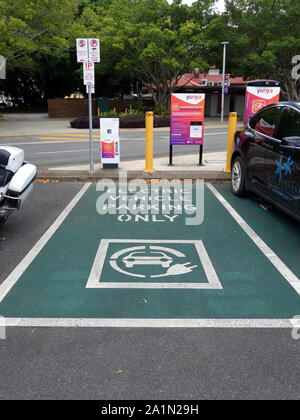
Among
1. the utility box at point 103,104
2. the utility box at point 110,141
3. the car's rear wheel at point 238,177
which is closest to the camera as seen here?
the car's rear wheel at point 238,177

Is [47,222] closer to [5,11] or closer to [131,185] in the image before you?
[131,185]

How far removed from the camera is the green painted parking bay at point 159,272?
3.99 m

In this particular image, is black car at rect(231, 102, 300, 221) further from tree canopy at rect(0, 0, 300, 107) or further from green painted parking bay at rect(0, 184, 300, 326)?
tree canopy at rect(0, 0, 300, 107)

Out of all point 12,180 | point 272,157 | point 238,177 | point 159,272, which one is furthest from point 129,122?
point 159,272

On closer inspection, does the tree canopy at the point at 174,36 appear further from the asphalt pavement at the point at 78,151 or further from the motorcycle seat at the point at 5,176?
the motorcycle seat at the point at 5,176

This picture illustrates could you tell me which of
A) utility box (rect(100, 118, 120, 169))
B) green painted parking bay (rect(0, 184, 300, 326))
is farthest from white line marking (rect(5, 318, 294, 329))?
utility box (rect(100, 118, 120, 169))

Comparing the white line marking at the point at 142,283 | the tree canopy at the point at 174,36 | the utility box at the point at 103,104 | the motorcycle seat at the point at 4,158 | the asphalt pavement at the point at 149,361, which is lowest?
the asphalt pavement at the point at 149,361

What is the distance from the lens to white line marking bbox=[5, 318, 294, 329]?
12.3ft

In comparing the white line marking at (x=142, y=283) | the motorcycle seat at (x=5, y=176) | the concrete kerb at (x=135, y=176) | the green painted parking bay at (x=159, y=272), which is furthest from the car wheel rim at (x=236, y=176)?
the motorcycle seat at (x=5, y=176)

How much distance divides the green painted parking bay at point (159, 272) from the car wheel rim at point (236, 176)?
1229 mm

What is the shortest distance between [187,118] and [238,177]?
9.39 feet

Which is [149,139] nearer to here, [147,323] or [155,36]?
[147,323]

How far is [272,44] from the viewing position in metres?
32.3

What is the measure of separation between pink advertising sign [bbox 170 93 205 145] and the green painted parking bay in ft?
12.9
